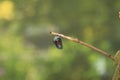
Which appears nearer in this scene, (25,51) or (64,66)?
(64,66)

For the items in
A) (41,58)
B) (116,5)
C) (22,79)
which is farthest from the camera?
(116,5)

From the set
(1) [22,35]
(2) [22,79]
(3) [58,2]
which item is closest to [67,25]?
(3) [58,2]

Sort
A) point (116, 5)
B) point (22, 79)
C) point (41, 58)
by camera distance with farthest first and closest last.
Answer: point (116, 5)
point (41, 58)
point (22, 79)

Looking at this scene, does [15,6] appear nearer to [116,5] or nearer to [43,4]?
[43,4]

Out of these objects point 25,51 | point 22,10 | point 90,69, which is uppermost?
point 22,10

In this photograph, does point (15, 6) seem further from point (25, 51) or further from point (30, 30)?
point (25, 51)

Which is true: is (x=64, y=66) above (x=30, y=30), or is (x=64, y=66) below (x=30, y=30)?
below
